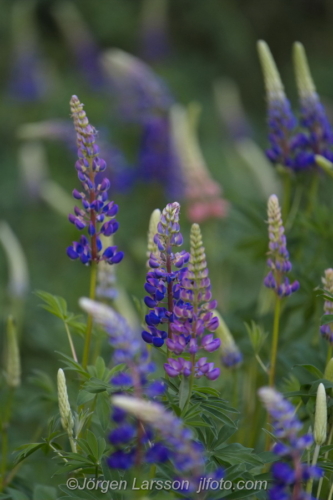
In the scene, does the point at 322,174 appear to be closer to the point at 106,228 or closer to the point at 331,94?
the point at 106,228

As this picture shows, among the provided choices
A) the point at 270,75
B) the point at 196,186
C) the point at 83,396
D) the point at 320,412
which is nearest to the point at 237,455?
the point at 320,412

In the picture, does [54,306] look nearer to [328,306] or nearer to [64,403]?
[64,403]

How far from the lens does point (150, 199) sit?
14.1 feet

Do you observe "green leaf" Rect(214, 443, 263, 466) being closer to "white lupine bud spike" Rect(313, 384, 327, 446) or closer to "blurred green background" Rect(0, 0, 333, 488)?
"white lupine bud spike" Rect(313, 384, 327, 446)

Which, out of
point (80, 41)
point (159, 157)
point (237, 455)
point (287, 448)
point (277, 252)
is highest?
point (80, 41)

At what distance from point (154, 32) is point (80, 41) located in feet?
2.52

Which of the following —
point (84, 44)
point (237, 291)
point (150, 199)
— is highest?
point (84, 44)

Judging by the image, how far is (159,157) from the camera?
159 inches

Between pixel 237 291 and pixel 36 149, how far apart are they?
196 cm

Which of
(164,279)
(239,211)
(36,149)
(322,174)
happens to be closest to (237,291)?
(239,211)

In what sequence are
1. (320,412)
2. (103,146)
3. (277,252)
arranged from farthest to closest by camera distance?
(103,146) < (277,252) < (320,412)

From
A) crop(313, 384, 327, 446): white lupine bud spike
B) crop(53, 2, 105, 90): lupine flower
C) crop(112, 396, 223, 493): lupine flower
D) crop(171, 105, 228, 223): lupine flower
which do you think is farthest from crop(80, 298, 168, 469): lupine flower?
crop(53, 2, 105, 90): lupine flower

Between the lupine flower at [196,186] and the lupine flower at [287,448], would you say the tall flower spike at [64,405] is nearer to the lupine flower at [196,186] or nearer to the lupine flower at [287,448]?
the lupine flower at [287,448]

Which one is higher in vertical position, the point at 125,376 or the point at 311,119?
the point at 311,119
